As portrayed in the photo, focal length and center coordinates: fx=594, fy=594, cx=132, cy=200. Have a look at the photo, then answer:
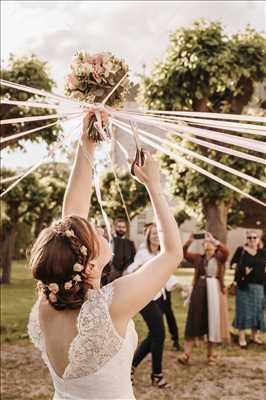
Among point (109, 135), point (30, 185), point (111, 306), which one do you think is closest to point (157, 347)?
point (109, 135)

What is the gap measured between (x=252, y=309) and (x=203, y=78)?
3502mm

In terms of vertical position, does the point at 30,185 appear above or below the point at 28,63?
below

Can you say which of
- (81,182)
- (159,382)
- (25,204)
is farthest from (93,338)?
(25,204)

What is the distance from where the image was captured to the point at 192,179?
30.1 feet

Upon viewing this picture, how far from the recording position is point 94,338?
190cm

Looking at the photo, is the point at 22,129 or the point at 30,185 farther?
the point at 30,185

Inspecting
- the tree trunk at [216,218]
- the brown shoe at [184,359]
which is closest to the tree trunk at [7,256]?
the tree trunk at [216,218]

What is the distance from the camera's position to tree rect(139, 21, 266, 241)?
898cm

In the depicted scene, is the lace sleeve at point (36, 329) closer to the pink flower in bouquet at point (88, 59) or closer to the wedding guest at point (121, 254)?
the pink flower in bouquet at point (88, 59)

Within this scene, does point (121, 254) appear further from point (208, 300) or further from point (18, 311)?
point (18, 311)

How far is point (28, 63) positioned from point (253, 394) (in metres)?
5.81

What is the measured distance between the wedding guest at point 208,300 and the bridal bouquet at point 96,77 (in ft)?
15.1

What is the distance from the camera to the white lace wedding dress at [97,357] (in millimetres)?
1896

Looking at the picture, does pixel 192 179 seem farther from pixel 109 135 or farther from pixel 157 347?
pixel 109 135
